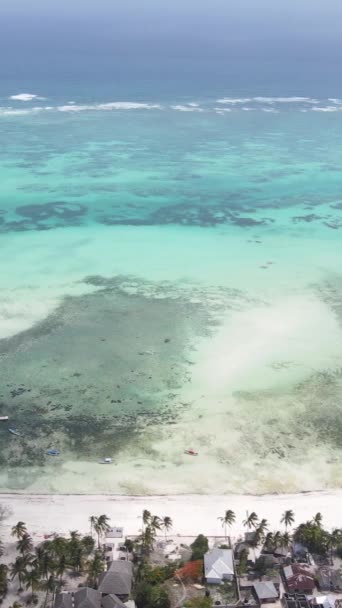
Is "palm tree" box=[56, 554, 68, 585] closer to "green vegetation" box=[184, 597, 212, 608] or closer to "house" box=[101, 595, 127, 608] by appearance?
"house" box=[101, 595, 127, 608]

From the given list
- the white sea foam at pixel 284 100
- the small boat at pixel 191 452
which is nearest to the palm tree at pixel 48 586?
the small boat at pixel 191 452

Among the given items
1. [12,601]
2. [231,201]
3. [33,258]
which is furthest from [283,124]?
[12,601]

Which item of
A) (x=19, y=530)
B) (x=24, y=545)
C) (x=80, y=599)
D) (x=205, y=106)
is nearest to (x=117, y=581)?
(x=80, y=599)

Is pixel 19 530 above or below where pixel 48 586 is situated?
above

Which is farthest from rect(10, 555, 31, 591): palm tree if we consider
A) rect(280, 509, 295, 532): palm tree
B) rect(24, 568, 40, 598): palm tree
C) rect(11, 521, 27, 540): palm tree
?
rect(280, 509, 295, 532): palm tree

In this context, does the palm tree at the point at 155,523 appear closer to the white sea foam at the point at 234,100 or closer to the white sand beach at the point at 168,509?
the white sand beach at the point at 168,509

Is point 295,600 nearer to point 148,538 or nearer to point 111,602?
point 148,538
